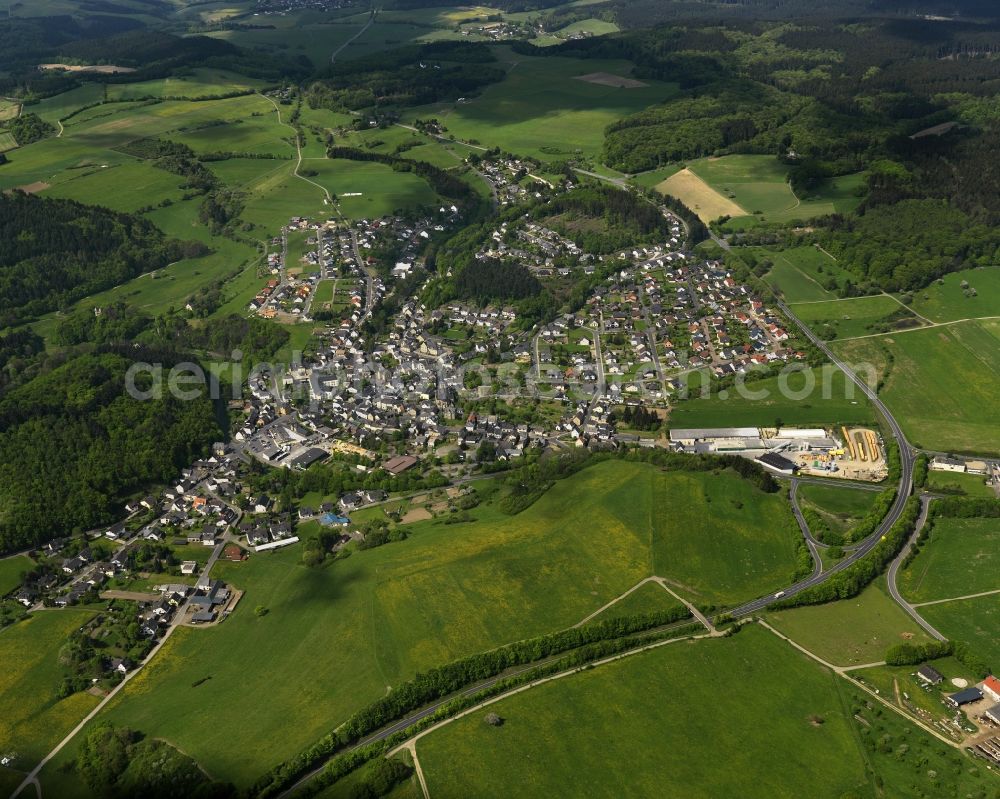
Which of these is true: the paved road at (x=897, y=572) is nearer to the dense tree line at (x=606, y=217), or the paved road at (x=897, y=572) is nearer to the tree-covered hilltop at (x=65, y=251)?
the dense tree line at (x=606, y=217)

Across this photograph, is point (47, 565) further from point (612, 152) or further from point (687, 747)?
point (612, 152)

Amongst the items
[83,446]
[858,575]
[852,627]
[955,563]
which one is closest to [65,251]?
[83,446]

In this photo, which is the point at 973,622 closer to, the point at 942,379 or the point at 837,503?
the point at 837,503

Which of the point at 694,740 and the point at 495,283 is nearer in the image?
the point at 694,740

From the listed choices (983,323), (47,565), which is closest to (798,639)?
(47,565)

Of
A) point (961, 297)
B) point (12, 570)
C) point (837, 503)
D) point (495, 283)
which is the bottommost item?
point (12, 570)

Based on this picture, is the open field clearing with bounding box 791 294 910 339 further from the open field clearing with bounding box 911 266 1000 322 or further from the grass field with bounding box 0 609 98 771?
the grass field with bounding box 0 609 98 771
